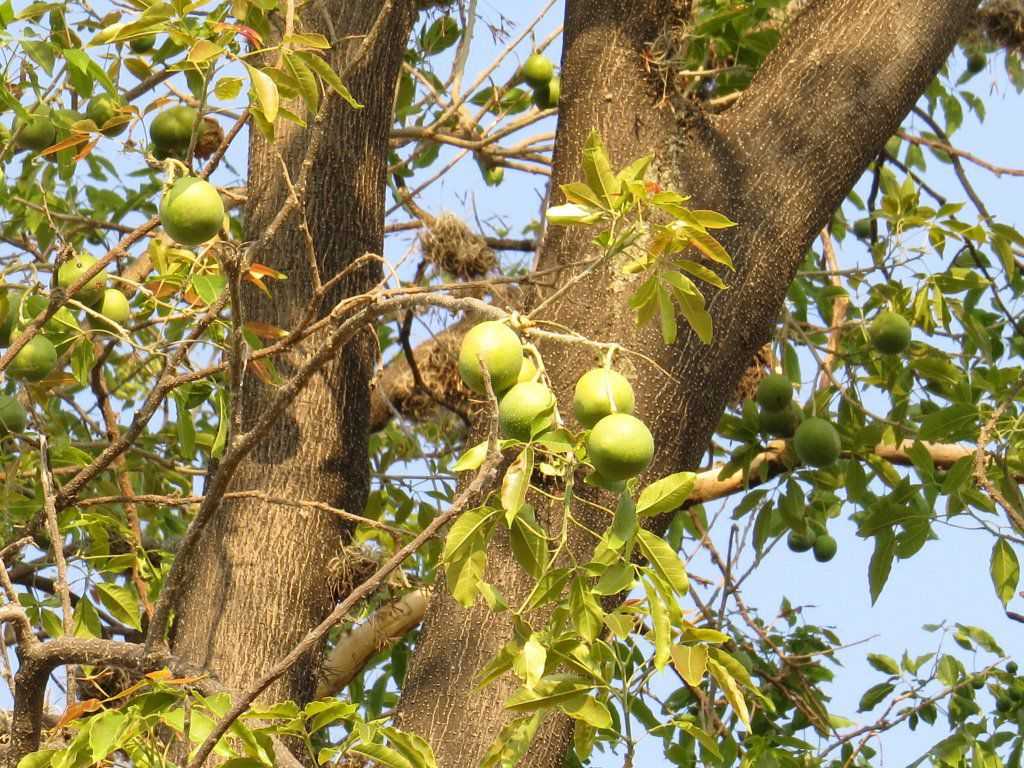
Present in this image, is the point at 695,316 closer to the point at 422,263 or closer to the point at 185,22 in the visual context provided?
the point at 185,22

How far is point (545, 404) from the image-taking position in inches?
57.4

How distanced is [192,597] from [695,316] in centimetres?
117

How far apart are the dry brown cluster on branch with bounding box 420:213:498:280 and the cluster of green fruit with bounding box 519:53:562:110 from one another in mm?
502

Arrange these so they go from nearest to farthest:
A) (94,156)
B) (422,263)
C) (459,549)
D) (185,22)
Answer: (459,549)
(185,22)
(422,263)
(94,156)

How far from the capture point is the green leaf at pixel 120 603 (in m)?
2.45

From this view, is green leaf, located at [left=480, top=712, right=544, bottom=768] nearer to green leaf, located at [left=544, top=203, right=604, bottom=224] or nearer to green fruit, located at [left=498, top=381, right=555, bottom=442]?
green fruit, located at [left=498, top=381, right=555, bottom=442]

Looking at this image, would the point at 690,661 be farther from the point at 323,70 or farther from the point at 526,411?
the point at 323,70

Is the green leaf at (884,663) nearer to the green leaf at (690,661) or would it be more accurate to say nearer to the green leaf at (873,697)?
the green leaf at (873,697)

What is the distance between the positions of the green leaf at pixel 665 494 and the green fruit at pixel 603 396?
0.42ft

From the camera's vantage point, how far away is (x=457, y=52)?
3.55m

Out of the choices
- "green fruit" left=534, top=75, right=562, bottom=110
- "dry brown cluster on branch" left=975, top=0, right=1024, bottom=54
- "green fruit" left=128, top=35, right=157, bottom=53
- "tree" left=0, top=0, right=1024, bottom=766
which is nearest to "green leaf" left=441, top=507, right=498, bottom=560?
"tree" left=0, top=0, right=1024, bottom=766

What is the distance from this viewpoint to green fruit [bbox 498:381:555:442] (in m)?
1.46

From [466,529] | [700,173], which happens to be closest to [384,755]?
[466,529]

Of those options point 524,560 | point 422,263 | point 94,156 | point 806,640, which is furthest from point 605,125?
point 94,156
